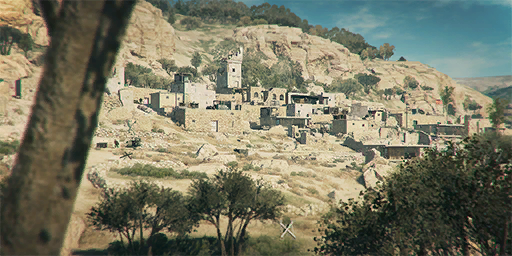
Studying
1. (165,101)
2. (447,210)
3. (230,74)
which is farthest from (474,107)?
(447,210)

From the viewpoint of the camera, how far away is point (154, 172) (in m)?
25.5

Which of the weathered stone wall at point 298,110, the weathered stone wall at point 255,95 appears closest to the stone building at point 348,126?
the weathered stone wall at point 298,110

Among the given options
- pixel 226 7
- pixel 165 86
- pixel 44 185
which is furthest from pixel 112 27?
pixel 226 7

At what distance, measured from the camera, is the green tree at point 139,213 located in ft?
49.2

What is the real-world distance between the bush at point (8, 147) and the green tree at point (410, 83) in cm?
15592

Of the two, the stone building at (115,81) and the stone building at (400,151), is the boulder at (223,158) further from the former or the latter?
the stone building at (400,151)

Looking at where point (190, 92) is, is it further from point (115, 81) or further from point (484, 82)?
point (484, 82)

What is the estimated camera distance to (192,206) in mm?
16844

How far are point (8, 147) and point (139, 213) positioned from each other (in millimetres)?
19819

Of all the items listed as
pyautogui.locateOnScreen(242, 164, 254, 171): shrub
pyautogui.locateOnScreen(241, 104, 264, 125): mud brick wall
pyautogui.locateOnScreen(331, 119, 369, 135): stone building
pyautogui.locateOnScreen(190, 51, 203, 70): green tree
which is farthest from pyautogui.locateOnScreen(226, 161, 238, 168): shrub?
pyautogui.locateOnScreen(190, 51, 203, 70): green tree

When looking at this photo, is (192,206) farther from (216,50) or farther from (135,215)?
(216,50)

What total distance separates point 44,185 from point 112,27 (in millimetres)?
1969

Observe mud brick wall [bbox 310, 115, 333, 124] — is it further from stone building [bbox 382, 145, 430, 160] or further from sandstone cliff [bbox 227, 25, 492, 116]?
sandstone cliff [bbox 227, 25, 492, 116]

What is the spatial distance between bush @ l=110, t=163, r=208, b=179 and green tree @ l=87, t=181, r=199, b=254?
27.9 feet
